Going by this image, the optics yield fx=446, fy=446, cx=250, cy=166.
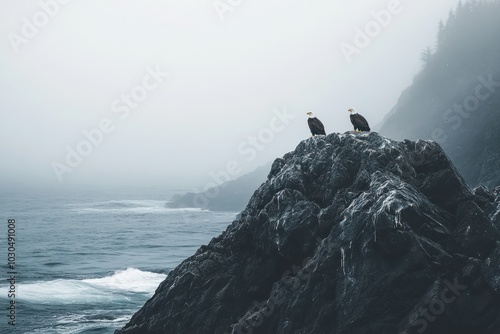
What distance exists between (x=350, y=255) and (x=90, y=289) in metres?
41.5

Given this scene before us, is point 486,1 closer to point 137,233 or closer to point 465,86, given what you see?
point 465,86

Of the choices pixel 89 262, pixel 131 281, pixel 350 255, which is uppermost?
pixel 89 262

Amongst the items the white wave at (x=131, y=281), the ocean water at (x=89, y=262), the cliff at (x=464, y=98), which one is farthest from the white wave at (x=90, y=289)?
the cliff at (x=464, y=98)

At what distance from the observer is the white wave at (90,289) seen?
4884 cm

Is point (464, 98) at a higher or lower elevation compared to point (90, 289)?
lower

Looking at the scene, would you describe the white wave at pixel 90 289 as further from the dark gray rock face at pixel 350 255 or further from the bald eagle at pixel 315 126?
the bald eagle at pixel 315 126

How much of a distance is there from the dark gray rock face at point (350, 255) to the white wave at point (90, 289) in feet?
71.0

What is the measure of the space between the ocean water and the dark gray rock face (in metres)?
15.5

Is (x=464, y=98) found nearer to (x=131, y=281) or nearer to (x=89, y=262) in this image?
(x=131, y=281)

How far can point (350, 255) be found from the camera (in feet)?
70.9

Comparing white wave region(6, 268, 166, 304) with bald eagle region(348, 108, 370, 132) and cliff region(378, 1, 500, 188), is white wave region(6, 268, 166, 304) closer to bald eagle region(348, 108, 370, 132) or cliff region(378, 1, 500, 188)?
bald eagle region(348, 108, 370, 132)

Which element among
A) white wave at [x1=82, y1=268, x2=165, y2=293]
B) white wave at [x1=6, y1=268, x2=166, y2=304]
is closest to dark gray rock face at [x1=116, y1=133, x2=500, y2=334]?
white wave at [x1=6, y1=268, x2=166, y2=304]

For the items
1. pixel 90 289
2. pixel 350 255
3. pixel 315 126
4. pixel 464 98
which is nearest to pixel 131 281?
pixel 90 289

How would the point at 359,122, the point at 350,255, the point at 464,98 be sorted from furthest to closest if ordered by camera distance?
the point at 464,98
the point at 359,122
the point at 350,255
